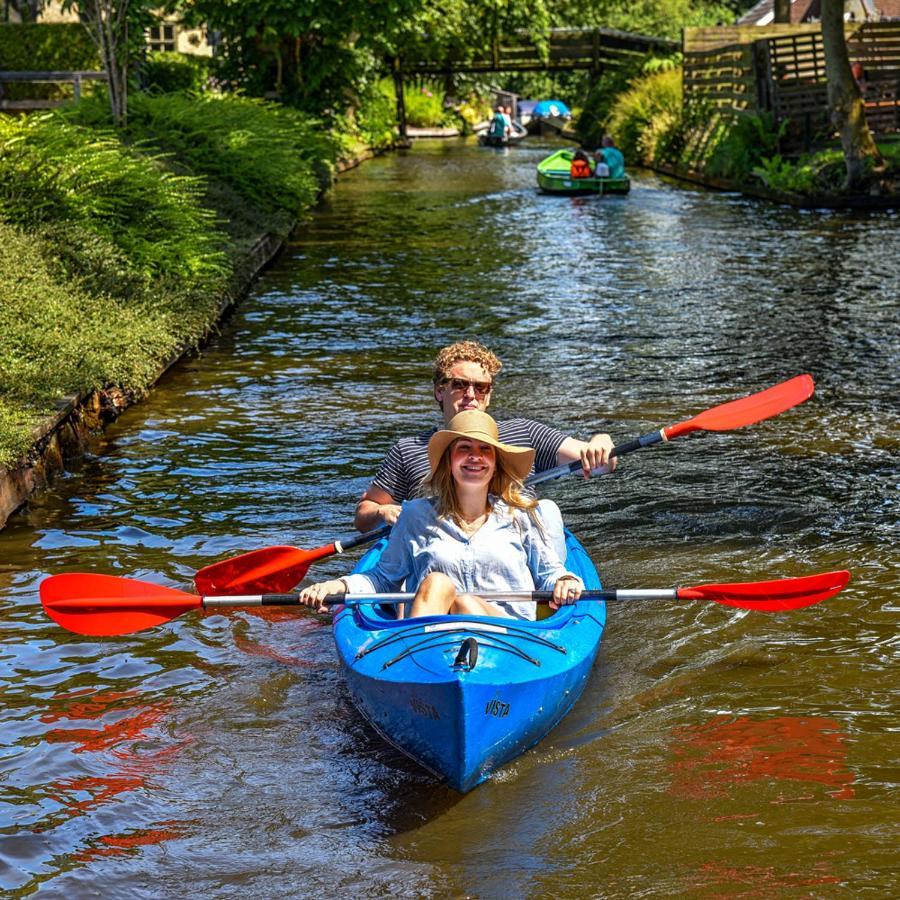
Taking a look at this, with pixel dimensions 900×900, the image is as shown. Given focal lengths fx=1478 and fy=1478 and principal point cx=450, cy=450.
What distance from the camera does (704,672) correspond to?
6668 millimetres

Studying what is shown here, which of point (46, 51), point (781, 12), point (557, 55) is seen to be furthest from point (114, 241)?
point (557, 55)

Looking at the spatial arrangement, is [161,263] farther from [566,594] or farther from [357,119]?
[357,119]

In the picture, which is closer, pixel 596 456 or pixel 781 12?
pixel 596 456

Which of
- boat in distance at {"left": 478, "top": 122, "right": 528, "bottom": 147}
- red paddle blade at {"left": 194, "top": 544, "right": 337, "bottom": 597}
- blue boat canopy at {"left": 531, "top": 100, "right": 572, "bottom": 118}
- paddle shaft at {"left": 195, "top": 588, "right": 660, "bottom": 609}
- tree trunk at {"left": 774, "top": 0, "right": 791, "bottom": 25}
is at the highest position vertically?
tree trunk at {"left": 774, "top": 0, "right": 791, "bottom": 25}

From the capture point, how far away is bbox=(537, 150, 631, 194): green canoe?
2623 cm

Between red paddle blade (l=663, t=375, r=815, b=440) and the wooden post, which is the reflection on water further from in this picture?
the wooden post

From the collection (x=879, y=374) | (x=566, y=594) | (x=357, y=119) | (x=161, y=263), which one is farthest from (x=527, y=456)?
(x=357, y=119)

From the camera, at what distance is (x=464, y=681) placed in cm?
509

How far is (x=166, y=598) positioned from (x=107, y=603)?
0.26m

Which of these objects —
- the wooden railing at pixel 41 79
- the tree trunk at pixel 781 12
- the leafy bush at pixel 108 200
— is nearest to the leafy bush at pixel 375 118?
the tree trunk at pixel 781 12

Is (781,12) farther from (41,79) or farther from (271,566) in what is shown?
(271,566)

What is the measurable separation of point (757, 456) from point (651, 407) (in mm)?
1415

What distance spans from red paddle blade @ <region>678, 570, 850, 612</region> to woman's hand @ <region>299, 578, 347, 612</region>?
Result: 1449 mm

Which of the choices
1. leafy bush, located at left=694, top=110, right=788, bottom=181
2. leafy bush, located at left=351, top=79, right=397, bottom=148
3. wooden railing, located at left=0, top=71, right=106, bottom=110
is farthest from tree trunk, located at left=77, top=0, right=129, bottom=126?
leafy bush, located at left=351, top=79, right=397, bottom=148
